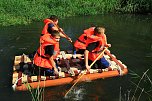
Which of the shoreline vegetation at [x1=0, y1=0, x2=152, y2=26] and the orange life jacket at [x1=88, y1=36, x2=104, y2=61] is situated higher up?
the shoreline vegetation at [x1=0, y1=0, x2=152, y2=26]

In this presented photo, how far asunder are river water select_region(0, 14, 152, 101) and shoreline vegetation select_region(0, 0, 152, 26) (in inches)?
23.8

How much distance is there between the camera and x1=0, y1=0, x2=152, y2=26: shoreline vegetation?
55.0 ft

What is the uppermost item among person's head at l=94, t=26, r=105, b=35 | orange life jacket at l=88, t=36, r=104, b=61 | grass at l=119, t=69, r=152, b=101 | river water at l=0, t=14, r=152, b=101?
person's head at l=94, t=26, r=105, b=35

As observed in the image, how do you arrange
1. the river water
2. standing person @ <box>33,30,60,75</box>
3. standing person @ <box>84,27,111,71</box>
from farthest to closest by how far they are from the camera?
standing person @ <box>84,27,111,71</box> < standing person @ <box>33,30,60,75</box> < the river water

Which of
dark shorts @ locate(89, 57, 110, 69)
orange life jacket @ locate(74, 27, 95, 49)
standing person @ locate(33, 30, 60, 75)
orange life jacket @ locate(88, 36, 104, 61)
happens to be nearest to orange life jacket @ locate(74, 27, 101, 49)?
orange life jacket @ locate(74, 27, 95, 49)

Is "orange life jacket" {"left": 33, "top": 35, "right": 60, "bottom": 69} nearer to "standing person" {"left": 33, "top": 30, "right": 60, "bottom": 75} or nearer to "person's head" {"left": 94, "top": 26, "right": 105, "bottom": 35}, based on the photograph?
"standing person" {"left": 33, "top": 30, "right": 60, "bottom": 75}

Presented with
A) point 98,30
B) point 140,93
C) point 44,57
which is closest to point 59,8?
point 98,30

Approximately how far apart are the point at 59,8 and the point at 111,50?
21.3 ft

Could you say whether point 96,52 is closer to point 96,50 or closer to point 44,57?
point 96,50

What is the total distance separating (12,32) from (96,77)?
628 centimetres

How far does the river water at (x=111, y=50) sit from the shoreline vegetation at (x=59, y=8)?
0.60 meters

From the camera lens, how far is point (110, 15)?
19.2 metres

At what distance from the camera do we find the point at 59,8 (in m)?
18.4

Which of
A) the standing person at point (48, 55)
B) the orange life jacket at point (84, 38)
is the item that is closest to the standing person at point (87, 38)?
the orange life jacket at point (84, 38)
